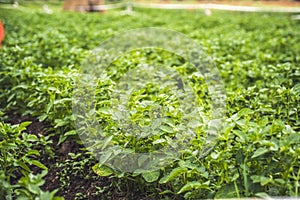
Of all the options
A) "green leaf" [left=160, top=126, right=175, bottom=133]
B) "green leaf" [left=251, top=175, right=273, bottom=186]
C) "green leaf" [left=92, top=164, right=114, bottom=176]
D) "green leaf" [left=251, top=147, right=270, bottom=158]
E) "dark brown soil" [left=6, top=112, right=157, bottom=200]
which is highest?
"green leaf" [left=251, top=147, right=270, bottom=158]

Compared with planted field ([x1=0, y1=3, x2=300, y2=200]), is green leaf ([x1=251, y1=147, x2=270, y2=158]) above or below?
above

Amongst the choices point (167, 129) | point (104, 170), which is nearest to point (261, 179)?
point (167, 129)

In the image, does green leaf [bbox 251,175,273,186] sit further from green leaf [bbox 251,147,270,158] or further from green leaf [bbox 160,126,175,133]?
green leaf [bbox 160,126,175,133]

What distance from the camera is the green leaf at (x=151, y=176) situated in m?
2.32

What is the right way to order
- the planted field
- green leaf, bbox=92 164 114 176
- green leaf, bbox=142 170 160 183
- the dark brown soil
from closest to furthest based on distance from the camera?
the planted field, green leaf, bbox=142 170 160 183, green leaf, bbox=92 164 114 176, the dark brown soil

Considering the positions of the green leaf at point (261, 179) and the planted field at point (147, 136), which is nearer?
the green leaf at point (261, 179)

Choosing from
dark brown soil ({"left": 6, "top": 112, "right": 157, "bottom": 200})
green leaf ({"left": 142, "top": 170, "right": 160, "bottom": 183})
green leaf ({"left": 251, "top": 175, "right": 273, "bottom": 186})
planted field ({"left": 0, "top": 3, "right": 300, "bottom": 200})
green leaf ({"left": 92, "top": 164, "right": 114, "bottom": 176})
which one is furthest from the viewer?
dark brown soil ({"left": 6, "top": 112, "right": 157, "bottom": 200})

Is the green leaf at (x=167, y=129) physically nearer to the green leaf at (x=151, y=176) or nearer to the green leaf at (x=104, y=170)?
the green leaf at (x=151, y=176)

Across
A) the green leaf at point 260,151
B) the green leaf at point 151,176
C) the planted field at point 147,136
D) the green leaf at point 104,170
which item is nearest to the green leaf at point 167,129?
the planted field at point 147,136

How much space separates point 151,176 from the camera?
234 cm

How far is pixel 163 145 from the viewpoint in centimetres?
243

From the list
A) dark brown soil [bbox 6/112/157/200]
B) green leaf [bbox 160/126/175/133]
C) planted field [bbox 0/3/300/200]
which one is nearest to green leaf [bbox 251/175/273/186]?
planted field [bbox 0/3/300/200]

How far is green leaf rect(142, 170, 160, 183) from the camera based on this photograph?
232cm

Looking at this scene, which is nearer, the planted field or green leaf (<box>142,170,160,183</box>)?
the planted field
